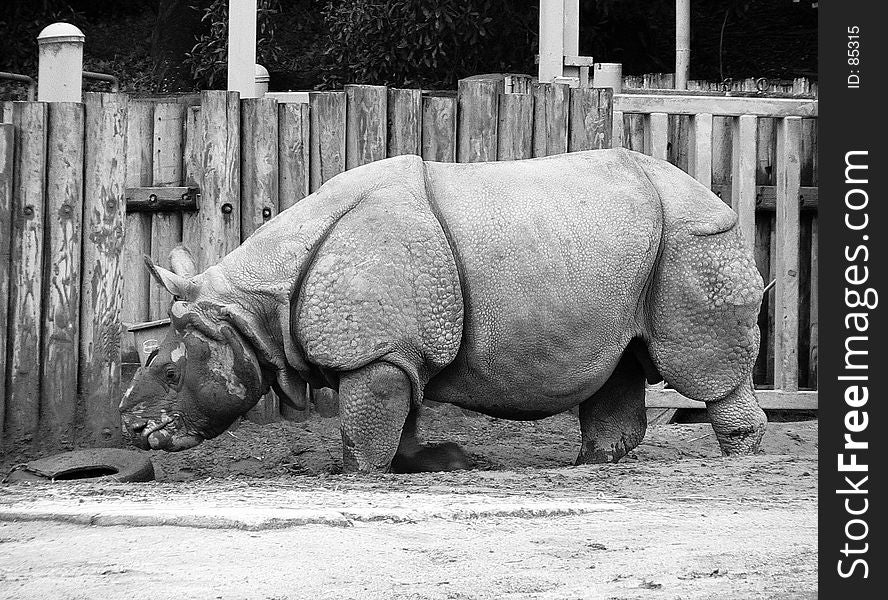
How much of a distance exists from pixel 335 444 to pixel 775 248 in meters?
3.53

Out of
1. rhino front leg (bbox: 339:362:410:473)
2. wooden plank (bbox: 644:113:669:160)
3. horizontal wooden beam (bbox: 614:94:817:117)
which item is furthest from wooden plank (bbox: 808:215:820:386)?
rhino front leg (bbox: 339:362:410:473)

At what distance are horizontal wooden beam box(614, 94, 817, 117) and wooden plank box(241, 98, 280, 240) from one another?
232 centimetres

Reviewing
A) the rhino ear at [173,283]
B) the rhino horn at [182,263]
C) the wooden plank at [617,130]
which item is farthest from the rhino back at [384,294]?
the wooden plank at [617,130]

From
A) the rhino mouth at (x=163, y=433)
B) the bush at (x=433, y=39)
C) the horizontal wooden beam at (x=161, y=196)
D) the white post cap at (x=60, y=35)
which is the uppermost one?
the bush at (x=433, y=39)

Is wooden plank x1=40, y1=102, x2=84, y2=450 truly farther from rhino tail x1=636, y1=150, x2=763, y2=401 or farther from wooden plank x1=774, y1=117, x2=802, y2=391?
wooden plank x1=774, y1=117, x2=802, y2=391

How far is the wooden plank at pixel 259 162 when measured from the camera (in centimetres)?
793

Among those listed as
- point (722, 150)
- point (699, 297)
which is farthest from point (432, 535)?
point (722, 150)

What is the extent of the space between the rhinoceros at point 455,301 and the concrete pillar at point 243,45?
108 inches

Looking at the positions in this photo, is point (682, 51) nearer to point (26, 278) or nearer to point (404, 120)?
point (404, 120)

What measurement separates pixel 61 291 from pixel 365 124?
2070 millimetres

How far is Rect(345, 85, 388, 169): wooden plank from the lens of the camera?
8.03m

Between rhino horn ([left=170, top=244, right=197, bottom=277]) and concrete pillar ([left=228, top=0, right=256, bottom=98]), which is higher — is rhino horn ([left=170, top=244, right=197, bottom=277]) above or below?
below

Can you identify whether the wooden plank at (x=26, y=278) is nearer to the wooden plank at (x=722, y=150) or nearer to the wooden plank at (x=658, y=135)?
the wooden plank at (x=658, y=135)

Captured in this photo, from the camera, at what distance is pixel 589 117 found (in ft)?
27.6
